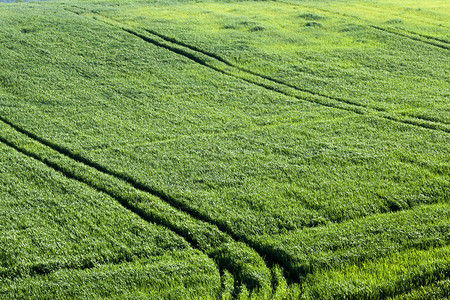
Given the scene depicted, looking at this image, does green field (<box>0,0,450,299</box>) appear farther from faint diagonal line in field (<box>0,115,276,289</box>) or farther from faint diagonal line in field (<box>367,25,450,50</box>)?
faint diagonal line in field (<box>367,25,450,50</box>)

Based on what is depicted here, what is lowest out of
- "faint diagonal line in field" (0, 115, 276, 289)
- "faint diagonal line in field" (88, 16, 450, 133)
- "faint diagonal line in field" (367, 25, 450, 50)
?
"faint diagonal line in field" (0, 115, 276, 289)

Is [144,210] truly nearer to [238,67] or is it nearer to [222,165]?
[222,165]

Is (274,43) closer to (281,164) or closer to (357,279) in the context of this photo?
(281,164)

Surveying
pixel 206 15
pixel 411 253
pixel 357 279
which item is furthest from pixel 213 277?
pixel 206 15

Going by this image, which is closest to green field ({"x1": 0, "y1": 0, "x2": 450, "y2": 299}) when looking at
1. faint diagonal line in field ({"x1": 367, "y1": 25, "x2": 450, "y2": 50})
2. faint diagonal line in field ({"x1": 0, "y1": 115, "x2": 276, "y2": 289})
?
faint diagonal line in field ({"x1": 0, "y1": 115, "x2": 276, "y2": 289})

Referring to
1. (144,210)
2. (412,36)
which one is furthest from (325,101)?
(412,36)

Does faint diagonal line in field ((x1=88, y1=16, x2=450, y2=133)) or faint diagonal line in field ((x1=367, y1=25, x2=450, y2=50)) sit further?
faint diagonal line in field ((x1=367, y1=25, x2=450, y2=50))

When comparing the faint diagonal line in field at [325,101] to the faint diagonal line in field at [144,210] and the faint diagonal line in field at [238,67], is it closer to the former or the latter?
the faint diagonal line in field at [238,67]

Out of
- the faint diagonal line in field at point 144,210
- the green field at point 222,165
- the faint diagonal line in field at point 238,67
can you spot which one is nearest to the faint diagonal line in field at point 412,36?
the green field at point 222,165
